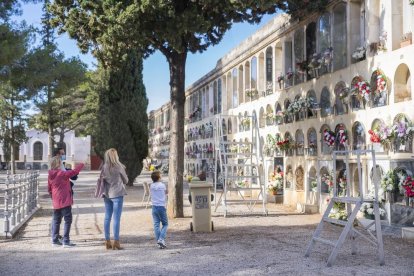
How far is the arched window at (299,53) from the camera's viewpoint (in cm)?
1413

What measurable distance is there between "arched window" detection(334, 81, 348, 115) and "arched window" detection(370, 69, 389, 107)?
964 millimetres

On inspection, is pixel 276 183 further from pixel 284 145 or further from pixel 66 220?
pixel 66 220

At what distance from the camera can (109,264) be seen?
6.73 m

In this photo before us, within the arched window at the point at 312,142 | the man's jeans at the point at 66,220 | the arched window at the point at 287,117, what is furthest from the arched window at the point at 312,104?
the man's jeans at the point at 66,220

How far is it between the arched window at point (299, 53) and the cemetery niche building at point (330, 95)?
0.17 ft

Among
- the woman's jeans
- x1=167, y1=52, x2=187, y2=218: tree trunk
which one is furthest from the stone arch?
the woman's jeans

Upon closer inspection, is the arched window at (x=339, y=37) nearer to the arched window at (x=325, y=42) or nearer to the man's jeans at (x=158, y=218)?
the arched window at (x=325, y=42)

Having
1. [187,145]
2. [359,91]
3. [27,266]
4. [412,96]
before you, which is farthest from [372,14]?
[187,145]

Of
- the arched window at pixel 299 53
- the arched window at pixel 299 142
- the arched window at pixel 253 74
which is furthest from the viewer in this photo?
the arched window at pixel 253 74

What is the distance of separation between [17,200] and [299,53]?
26.6 ft

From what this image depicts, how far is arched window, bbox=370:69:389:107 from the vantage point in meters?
10.2

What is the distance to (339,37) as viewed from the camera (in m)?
12.5

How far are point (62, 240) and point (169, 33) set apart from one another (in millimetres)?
4496

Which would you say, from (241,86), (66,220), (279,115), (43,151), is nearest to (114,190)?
(66,220)
